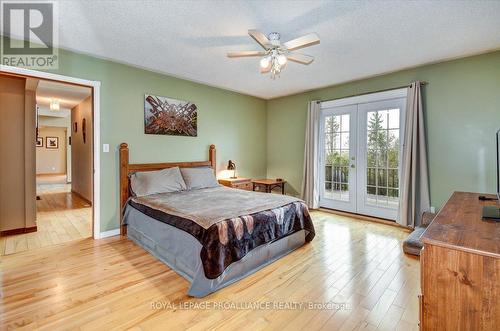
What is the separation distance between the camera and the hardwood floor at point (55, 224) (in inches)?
122

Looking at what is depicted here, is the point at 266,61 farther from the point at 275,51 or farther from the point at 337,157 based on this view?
the point at 337,157

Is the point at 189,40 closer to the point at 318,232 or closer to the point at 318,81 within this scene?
the point at 318,81

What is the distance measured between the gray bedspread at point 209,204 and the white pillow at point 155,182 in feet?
0.41

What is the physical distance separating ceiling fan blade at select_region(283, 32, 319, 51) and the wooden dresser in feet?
5.96

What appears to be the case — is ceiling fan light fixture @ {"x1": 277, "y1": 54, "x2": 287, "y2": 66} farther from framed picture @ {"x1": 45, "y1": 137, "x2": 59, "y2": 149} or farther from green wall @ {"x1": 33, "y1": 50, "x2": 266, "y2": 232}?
framed picture @ {"x1": 45, "y1": 137, "x2": 59, "y2": 149}

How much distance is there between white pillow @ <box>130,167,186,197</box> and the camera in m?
3.39

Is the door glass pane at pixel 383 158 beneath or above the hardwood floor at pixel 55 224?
above

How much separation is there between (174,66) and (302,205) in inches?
107

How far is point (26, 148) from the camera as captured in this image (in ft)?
11.5

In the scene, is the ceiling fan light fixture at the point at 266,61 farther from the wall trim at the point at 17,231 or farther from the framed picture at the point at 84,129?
the framed picture at the point at 84,129

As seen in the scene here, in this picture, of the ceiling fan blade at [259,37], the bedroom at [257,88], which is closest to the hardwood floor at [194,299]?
the bedroom at [257,88]

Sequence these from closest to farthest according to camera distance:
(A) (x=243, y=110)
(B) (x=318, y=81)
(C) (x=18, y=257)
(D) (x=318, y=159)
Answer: (C) (x=18, y=257)
(B) (x=318, y=81)
(D) (x=318, y=159)
(A) (x=243, y=110)

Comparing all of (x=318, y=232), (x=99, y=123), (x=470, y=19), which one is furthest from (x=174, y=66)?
(x=470, y=19)

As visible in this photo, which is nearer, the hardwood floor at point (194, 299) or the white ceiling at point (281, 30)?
the hardwood floor at point (194, 299)
